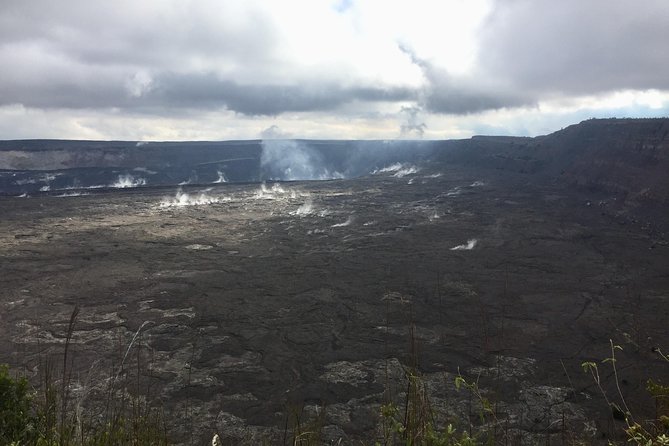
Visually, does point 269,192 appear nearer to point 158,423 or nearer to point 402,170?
point 402,170

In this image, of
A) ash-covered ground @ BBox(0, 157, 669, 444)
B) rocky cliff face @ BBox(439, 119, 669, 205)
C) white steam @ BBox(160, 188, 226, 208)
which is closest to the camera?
ash-covered ground @ BBox(0, 157, 669, 444)

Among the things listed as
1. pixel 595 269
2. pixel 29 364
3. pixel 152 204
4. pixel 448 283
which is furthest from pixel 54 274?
pixel 595 269

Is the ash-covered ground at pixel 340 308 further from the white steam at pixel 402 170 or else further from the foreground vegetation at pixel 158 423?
the white steam at pixel 402 170

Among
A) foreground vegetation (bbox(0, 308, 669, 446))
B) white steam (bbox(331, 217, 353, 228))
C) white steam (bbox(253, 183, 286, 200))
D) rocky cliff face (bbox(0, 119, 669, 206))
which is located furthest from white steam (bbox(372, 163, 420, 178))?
foreground vegetation (bbox(0, 308, 669, 446))

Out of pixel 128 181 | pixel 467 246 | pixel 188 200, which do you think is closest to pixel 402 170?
pixel 188 200

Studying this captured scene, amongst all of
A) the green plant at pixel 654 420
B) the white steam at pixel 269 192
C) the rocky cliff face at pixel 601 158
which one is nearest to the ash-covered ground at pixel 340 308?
the green plant at pixel 654 420

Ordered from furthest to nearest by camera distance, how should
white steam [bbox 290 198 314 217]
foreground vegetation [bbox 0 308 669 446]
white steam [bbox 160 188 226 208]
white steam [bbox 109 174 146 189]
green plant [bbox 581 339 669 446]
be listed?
1. white steam [bbox 109 174 146 189]
2. white steam [bbox 160 188 226 208]
3. white steam [bbox 290 198 314 217]
4. foreground vegetation [bbox 0 308 669 446]
5. green plant [bbox 581 339 669 446]

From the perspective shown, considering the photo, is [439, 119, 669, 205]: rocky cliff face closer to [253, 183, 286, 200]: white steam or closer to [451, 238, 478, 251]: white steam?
[451, 238, 478, 251]: white steam
